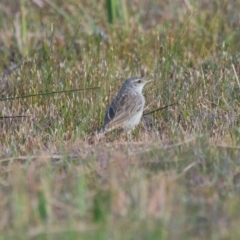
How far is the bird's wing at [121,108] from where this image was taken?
8.30 metres

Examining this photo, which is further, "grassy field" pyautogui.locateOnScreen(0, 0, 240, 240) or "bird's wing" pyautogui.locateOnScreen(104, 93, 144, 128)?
"bird's wing" pyautogui.locateOnScreen(104, 93, 144, 128)

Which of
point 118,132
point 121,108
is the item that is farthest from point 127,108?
point 118,132

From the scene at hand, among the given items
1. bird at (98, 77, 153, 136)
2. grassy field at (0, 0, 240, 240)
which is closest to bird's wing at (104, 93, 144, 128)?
bird at (98, 77, 153, 136)

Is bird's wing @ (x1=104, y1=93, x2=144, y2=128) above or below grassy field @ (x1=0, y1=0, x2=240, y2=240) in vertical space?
below

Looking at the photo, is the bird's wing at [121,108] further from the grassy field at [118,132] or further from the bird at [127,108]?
the grassy field at [118,132]

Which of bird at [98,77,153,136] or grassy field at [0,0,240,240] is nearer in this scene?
grassy field at [0,0,240,240]

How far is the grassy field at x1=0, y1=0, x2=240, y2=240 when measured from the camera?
469 cm

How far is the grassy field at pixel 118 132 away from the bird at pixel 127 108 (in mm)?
145

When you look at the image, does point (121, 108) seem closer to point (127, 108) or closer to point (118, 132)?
point (127, 108)

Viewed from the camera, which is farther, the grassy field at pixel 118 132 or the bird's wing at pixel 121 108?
the bird's wing at pixel 121 108

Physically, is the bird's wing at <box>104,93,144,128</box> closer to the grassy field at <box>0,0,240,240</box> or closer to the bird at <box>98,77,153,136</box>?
the bird at <box>98,77,153,136</box>

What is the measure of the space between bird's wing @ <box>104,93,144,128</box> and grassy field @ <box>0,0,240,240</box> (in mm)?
193

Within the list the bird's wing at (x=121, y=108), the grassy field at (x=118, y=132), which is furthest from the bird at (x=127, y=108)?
the grassy field at (x=118, y=132)

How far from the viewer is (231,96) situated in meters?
8.72
